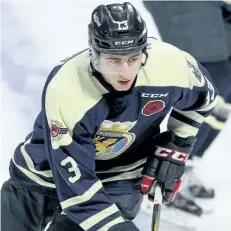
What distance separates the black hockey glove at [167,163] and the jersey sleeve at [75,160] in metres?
0.35

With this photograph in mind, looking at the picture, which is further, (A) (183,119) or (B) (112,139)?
(A) (183,119)

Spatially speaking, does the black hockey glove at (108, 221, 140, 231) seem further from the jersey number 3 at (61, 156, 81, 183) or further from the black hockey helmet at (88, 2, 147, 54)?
the black hockey helmet at (88, 2, 147, 54)

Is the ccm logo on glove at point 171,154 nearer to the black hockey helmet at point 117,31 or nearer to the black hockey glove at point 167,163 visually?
the black hockey glove at point 167,163

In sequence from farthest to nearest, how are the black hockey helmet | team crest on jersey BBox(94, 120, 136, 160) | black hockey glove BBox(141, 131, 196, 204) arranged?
black hockey glove BBox(141, 131, 196, 204), team crest on jersey BBox(94, 120, 136, 160), the black hockey helmet

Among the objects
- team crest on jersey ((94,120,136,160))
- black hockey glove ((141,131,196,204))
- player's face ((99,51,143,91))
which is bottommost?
black hockey glove ((141,131,196,204))

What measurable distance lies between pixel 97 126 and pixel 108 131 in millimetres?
65

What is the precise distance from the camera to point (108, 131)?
234 centimetres

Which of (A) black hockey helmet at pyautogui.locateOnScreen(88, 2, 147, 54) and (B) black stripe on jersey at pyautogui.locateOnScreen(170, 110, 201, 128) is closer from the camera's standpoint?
(A) black hockey helmet at pyautogui.locateOnScreen(88, 2, 147, 54)

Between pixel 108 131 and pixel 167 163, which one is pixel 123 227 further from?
pixel 167 163

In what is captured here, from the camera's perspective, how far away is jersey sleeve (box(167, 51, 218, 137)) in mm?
2428

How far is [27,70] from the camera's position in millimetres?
3439

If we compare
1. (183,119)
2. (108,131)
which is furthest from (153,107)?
(183,119)

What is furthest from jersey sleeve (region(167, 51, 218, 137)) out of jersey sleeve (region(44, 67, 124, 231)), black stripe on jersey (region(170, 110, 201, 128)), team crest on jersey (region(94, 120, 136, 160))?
jersey sleeve (region(44, 67, 124, 231))

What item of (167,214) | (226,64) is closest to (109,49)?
(167,214)
